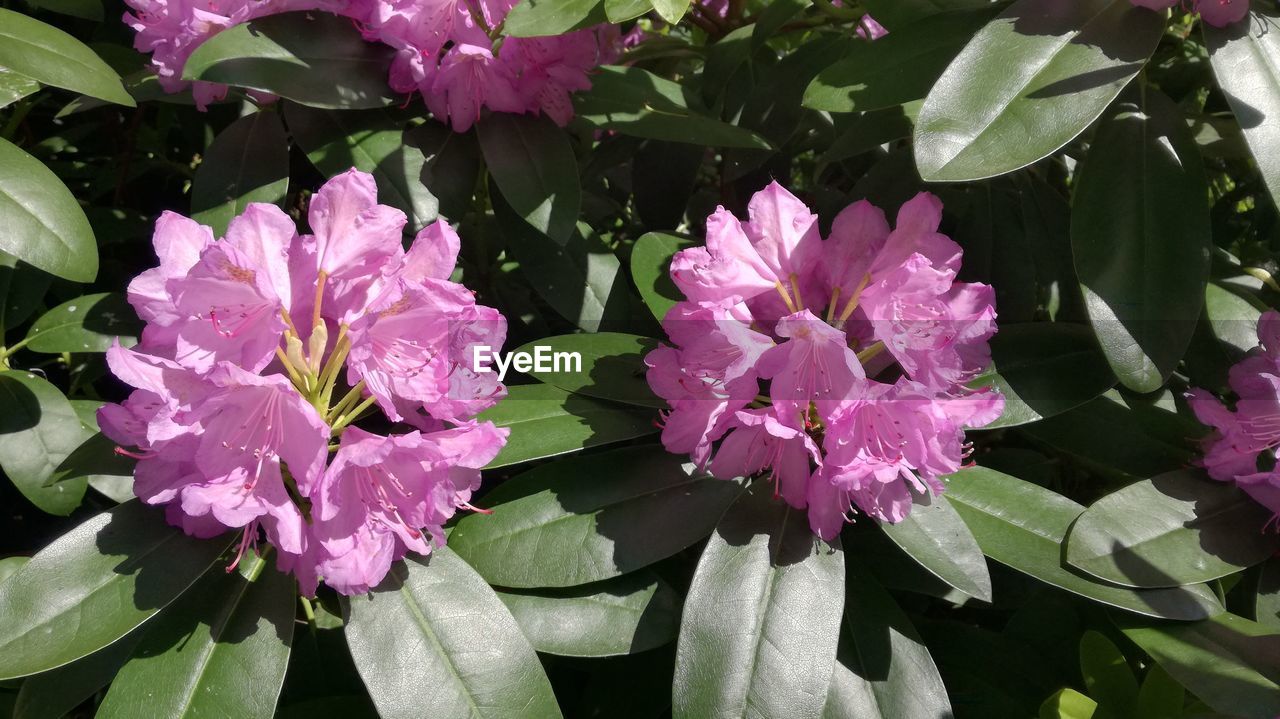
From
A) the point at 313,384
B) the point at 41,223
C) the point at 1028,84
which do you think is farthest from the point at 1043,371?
the point at 41,223

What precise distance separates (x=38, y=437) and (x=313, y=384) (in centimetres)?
51

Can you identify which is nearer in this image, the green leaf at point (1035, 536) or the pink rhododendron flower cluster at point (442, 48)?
the green leaf at point (1035, 536)

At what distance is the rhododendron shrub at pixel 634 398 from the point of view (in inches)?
37.0

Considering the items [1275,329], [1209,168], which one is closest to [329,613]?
[1275,329]

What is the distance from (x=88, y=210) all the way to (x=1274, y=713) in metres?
1.67

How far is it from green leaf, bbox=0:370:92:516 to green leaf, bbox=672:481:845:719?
0.77 meters

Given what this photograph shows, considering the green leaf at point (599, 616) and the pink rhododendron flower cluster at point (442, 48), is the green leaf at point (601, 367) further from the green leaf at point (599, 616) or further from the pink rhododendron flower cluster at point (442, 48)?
the pink rhododendron flower cluster at point (442, 48)

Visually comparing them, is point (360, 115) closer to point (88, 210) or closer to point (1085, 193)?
point (88, 210)

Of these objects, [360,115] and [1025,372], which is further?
[360,115]

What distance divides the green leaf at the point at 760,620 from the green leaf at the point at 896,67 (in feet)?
1.57

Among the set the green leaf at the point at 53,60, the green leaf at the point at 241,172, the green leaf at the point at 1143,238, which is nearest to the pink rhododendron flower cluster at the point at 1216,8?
the green leaf at the point at 1143,238

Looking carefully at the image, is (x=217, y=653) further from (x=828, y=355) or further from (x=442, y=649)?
(x=828, y=355)

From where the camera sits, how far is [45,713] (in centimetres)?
108

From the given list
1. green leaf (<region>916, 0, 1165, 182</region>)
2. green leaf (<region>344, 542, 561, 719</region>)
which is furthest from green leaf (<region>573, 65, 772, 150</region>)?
green leaf (<region>344, 542, 561, 719</region>)
